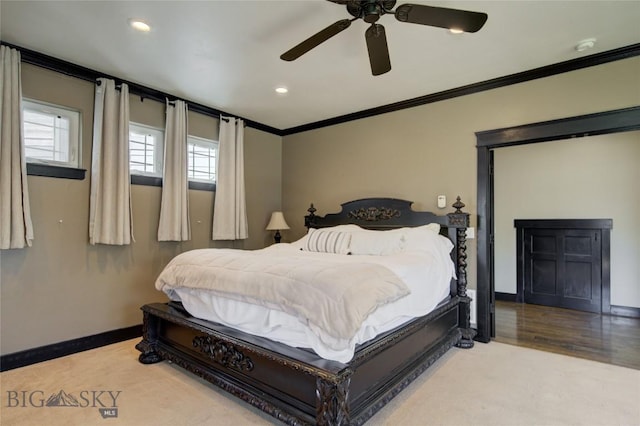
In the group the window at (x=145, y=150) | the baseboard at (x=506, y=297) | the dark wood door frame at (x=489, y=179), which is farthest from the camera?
the baseboard at (x=506, y=297)

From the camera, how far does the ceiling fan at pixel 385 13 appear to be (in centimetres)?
182

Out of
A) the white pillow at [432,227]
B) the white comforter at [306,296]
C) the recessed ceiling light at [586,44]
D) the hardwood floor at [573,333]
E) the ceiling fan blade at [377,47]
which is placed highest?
the recessed ceiling light at [586,44]

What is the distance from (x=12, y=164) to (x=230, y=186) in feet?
7.10

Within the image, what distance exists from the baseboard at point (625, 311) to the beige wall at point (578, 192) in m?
0.06

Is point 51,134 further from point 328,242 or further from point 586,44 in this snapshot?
point 586,44

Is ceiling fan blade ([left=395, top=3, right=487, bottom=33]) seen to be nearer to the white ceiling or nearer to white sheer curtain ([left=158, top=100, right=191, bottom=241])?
the white ceiling

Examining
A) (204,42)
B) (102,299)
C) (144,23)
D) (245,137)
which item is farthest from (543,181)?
(102,299)

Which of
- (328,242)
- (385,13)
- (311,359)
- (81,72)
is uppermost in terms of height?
(81,72)

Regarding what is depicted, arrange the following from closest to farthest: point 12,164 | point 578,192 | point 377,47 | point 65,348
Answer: point 377,47 < point 12,164 < point 65,348 < point 578,192

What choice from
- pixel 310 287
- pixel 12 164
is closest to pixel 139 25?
pixel 12 164

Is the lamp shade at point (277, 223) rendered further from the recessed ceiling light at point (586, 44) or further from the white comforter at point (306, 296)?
the recessed ceiling light at point (586, 44)

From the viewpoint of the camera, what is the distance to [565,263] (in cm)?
490

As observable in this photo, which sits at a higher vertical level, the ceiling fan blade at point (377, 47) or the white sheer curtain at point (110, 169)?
the ceiling fan blade at point (377, 47)

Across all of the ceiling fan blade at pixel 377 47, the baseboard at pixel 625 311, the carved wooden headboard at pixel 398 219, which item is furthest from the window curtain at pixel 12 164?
the baseboard at pixel 625 311
